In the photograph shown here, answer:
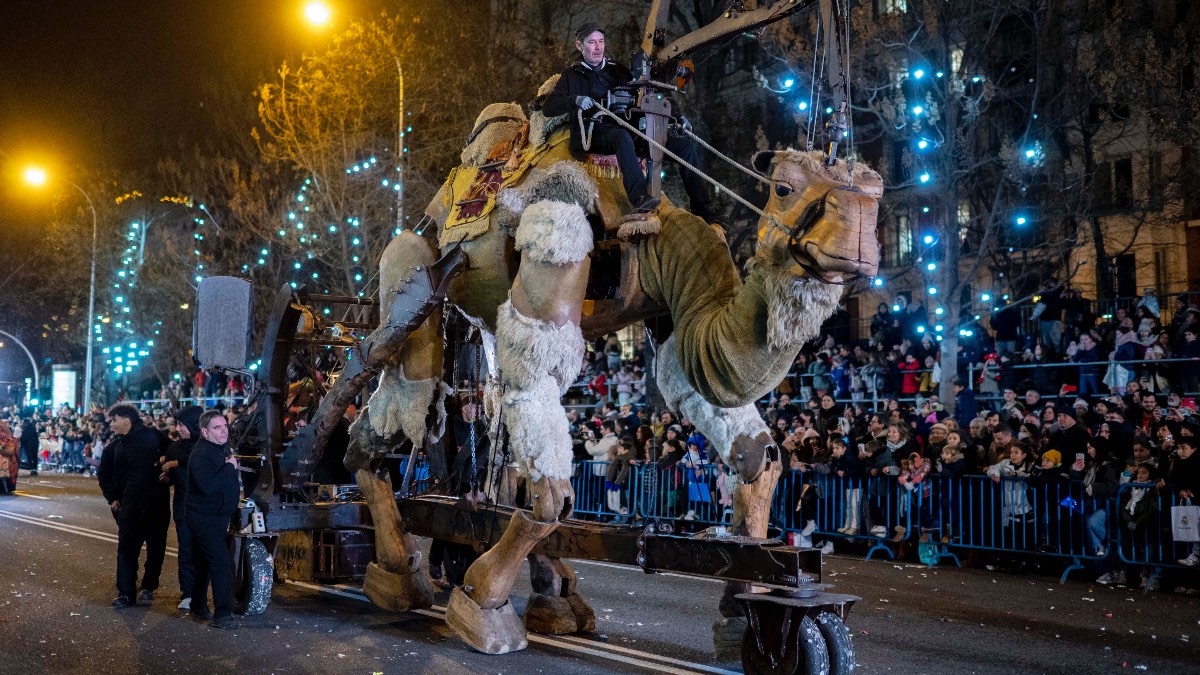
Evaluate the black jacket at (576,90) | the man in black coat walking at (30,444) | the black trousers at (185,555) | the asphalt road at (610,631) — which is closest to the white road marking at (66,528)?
the asphalt road at (610,631)

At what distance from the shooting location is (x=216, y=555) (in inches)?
326

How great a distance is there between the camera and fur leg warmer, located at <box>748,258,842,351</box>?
17.9 feet

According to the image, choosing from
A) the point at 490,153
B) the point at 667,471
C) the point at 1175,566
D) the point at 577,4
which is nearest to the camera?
the point at 490,153

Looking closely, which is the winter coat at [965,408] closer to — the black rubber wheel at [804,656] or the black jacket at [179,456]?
the black jacket at [179,456]

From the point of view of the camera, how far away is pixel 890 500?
13656mm

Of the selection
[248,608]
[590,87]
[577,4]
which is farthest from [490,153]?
[577,4]

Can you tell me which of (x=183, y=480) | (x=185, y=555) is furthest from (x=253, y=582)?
(x=183, y=480)

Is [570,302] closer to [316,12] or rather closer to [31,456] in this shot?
[316,12]

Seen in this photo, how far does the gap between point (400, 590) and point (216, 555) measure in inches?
51.5

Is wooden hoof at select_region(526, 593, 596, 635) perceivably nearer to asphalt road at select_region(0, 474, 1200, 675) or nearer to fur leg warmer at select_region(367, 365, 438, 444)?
asphalt road at select_region(0, 474, 1200, 675)

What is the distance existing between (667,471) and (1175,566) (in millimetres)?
6302

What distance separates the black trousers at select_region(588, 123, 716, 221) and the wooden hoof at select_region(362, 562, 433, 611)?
334 centimetres

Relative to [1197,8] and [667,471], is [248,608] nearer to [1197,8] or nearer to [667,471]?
[667,471]

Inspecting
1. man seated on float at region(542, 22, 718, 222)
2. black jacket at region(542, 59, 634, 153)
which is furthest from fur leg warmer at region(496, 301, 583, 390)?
black jacket at region(542, 59, 634, 153)
